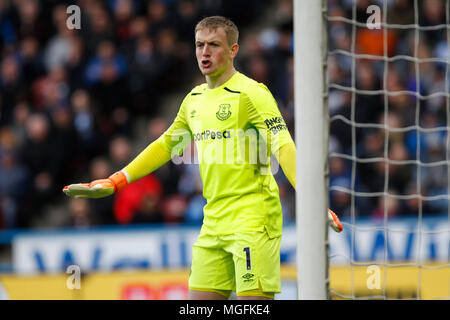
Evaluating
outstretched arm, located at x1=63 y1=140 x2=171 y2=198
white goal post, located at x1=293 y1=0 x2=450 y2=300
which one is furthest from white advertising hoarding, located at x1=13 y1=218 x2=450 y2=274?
outstretched arm, located at x1=63 y1=140 x2=171 y2=198

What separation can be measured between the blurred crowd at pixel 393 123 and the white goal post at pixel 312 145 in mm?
4145

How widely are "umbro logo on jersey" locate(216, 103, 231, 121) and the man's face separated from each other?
226 millimetres

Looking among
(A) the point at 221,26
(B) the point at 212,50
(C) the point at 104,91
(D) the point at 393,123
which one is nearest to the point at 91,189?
(B) the point at 212,50

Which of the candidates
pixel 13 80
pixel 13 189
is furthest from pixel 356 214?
pixel 13 80

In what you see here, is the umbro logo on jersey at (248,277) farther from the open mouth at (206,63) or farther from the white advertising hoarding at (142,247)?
the white advertising hoarding at (142,247)

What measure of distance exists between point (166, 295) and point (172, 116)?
341 centimetres

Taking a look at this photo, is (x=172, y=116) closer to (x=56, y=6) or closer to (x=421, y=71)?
(x=56, y=6)

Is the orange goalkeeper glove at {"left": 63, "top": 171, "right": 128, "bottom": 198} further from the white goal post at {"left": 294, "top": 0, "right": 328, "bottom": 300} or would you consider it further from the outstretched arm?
the white goal post at {"left": 294, "top": 0, "right": 328, "bottom": 300}

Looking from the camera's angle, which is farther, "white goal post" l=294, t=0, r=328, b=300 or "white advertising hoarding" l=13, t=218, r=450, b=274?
"white advertising hoarding" l=13, t=218, r=450, b=274

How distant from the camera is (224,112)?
4.94 m

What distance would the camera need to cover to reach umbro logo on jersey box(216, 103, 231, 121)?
194 inches

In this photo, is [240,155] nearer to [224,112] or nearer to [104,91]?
[224,112]

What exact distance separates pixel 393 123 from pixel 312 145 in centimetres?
514

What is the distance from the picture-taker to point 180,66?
11.5m
